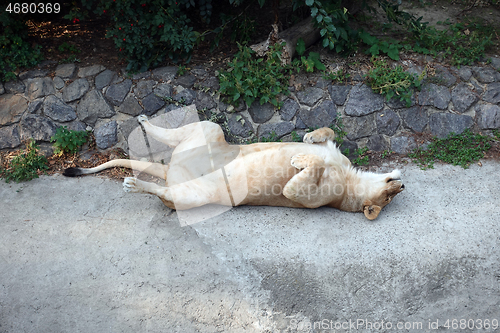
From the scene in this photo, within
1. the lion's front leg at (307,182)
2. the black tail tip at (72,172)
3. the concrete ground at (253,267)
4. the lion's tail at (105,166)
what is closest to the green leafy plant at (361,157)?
the concrete ground at (253,267)

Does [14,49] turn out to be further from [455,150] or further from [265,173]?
[455,150]

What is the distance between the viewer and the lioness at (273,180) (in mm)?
3850

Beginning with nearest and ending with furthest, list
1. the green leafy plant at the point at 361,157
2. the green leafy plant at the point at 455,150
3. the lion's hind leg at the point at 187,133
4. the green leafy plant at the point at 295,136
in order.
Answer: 1. the lion's hind leg at the point at 187,133
2. the green leafy plant at the point at 455,150
3. the green leafy plant at the point at 361,157
4. the green leafy plant at the point at 295,136

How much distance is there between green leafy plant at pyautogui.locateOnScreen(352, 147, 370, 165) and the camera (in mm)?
4809

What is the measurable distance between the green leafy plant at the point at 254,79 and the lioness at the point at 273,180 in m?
0.92

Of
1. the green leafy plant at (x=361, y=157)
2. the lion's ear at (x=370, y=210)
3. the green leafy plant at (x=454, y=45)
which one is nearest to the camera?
the lion's ear at (x=370, y=210)

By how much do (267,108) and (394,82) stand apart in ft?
5.48

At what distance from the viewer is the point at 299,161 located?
12.6 feet

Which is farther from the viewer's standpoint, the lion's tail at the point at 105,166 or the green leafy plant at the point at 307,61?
the green leafy plant at the point at 307,61

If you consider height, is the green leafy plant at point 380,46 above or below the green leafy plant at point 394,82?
above

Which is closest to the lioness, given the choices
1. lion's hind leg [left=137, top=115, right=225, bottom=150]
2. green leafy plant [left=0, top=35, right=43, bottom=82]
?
lion's hind leg [left=137, top=115, right=225, bottom=150]

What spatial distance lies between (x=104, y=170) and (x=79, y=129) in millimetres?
735

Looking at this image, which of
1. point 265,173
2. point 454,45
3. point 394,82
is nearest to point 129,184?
point 265,173

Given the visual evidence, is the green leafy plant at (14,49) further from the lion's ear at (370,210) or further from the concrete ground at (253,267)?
the lion's ear at (370,210)
